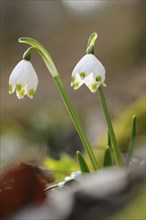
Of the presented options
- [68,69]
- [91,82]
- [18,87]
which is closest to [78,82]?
[91,82]

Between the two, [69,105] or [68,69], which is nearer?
[69,105]

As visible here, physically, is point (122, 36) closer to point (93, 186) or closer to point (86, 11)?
point (86, 11)

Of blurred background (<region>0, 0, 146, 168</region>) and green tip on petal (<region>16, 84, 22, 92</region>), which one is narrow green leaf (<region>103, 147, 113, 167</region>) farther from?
blurred background (<region>0, 0, 146, 168</region>)

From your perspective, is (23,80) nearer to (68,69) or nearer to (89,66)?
(89,66)

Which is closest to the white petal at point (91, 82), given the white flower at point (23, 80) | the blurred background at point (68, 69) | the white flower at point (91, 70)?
the white flower at point (91, 70)

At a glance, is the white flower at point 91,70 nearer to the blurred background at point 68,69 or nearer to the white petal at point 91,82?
the white petal at point 91,82
